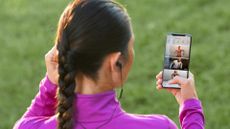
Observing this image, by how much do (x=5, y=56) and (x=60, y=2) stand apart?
121cm

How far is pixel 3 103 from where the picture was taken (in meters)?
5.10

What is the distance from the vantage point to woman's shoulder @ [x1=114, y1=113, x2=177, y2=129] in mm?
2068

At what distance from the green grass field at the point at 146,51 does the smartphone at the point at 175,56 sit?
88.1 inches

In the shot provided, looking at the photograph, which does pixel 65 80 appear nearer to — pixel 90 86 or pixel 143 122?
pixel 90 86

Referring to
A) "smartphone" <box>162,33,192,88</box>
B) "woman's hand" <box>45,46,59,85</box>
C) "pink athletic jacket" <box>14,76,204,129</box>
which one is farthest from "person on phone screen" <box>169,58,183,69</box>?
"woman's hand" <box>45,46,59,85</box>

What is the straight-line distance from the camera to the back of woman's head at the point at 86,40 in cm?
204

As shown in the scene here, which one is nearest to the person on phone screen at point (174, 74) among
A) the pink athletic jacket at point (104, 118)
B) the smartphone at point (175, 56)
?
the smartphone at point (175, 56)

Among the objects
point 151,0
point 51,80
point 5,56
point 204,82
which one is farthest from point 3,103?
point 51,80

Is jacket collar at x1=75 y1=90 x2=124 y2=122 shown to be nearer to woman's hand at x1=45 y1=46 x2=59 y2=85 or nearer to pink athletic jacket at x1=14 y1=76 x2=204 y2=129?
pink athletic jacket at x1=14 y1=76 x2=204 y2=129

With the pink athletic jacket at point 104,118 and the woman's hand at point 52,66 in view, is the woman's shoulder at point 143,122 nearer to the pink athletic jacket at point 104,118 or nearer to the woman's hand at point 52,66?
the pink athletic jacket at point 104,118

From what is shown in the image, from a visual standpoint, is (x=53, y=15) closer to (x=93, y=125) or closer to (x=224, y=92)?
(x=224, y=92)

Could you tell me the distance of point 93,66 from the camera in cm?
205

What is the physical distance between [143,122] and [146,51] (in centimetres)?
357

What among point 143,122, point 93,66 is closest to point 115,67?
point 93,66
